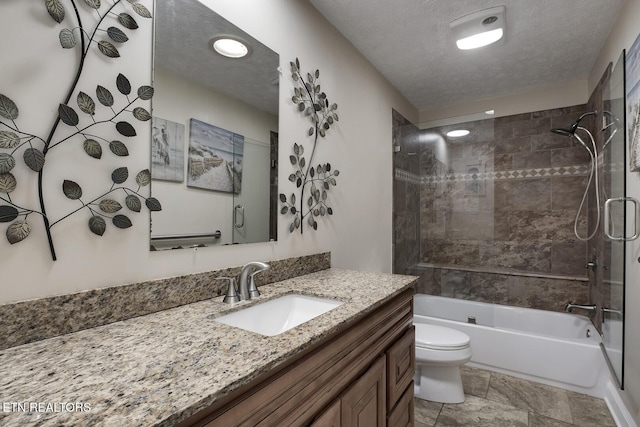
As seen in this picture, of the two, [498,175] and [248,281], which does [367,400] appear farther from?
[498,175]

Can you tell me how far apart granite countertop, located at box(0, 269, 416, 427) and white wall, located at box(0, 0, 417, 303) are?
0.18m

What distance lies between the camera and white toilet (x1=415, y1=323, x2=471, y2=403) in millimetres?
2049

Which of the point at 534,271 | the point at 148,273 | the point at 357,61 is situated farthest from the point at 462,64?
the point at 148,273

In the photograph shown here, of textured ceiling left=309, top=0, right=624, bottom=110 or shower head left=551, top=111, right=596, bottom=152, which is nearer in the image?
textured ceiling left=309, top=0, right=624, bottom=110

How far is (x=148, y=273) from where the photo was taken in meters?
1.05

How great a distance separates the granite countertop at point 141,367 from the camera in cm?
50

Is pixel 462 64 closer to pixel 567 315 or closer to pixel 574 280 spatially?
pixel 574 280

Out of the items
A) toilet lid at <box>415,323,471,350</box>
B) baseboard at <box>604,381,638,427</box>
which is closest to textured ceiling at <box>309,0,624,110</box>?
toilet lid at <box>415,323,471,350</box>

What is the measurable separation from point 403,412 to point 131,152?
1.59 m

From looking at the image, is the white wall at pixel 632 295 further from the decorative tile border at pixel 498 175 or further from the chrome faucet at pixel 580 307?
the decorative tile border at pixel 498 175

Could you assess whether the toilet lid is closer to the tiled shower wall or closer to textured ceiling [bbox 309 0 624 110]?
the tiled shower wall

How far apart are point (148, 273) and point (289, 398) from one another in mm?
618

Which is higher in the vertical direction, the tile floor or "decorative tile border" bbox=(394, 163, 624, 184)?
"decorative tile border" bbox=(394, 163, 624, 184)

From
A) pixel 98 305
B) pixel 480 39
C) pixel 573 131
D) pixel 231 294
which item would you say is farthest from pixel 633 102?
pixel 98 305
